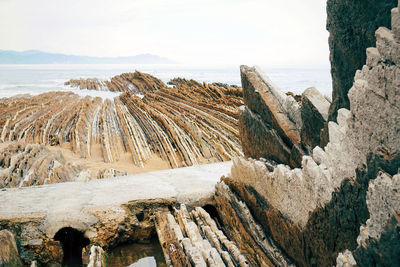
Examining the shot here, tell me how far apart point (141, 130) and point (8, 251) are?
6301mm

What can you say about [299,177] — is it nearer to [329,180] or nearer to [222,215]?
[329,180]

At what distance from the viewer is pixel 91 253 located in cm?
281

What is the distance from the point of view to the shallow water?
3084mm

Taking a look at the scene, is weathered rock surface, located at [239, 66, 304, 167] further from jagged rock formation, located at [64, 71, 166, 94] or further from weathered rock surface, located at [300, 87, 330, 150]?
jagged rock formation, located at [64, 71, 166, 94]

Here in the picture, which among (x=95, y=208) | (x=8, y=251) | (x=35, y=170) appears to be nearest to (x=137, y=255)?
(x=95, y=208)

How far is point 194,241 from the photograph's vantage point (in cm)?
264

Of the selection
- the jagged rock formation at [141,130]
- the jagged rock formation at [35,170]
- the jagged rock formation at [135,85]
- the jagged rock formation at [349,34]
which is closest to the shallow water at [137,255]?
the jagged rock formation at [35,170]

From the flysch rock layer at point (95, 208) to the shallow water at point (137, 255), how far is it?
0.28 ft

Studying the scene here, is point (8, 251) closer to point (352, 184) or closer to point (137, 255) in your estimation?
point (137, 255)

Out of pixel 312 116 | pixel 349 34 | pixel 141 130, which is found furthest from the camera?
pixel 141 130

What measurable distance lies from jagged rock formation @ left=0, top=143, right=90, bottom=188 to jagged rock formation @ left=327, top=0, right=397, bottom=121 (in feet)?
12.9

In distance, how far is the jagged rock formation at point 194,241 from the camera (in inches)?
93.1

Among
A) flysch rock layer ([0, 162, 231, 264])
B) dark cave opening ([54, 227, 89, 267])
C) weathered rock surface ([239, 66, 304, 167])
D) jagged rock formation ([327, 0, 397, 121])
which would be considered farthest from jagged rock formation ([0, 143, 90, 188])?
jagged rock formation ([327, 0, 397, 121])

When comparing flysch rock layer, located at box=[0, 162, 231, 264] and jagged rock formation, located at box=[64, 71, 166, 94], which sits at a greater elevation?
jagged rock formation, located at box=[64, 71, 166, 94]
